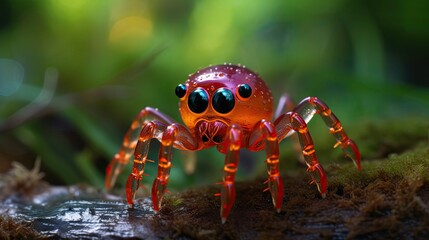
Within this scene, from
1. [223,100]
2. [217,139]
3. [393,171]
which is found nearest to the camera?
[393,171]

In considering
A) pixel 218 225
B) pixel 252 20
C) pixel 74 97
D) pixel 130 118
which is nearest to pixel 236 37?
pixel 252 20

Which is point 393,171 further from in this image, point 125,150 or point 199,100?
point 125,150

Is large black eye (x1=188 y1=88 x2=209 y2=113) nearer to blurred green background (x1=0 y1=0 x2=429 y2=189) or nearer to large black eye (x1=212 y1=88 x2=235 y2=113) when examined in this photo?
large black eye (x1=212 y1=88 x2=235 y2=113)

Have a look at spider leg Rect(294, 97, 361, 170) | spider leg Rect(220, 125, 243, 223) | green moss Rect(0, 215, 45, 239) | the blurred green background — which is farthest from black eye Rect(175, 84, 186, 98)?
→ the blurred green background

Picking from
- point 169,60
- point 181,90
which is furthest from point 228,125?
point 169,60

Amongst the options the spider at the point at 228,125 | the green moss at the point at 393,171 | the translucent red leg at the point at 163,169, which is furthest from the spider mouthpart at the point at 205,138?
the green moss at the point at 393,171

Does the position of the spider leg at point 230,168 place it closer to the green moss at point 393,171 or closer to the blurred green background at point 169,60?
the green moss at point 393,171
